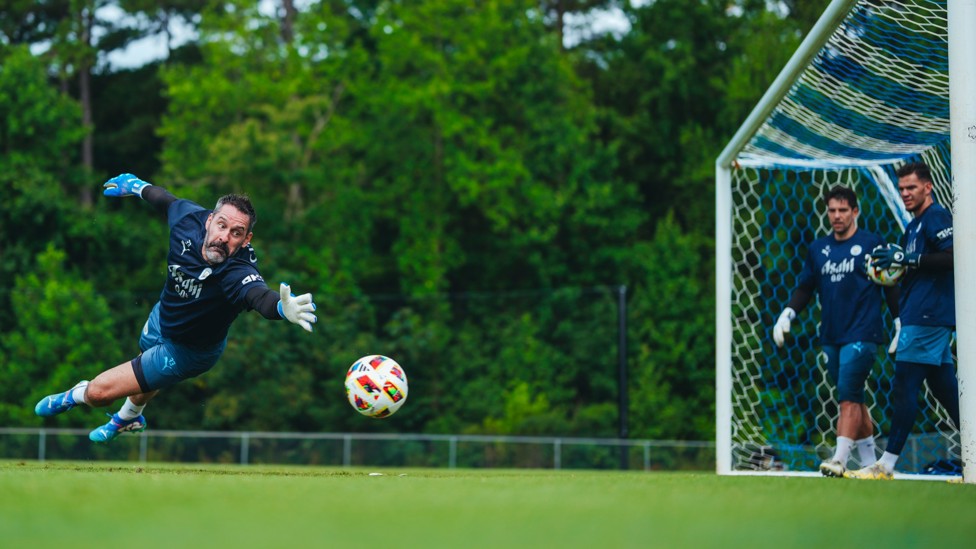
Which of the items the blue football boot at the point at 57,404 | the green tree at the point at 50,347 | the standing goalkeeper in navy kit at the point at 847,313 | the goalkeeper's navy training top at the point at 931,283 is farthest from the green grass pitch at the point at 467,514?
the green tree at the point at 50,347

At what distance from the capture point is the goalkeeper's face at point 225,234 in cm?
→ 757

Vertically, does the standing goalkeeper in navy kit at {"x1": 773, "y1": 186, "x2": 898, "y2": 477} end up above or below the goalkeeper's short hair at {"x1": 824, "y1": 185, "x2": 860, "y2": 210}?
below

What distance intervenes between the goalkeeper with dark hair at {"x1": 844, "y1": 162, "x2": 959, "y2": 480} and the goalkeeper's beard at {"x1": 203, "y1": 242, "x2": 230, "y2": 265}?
14.1ft

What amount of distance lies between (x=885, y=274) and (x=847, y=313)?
717 mm

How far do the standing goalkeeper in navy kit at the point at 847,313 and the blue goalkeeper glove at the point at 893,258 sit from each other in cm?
68

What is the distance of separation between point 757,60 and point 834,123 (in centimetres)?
2236

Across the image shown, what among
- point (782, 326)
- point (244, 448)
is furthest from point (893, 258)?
point (244, 448)

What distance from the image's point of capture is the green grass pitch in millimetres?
3469

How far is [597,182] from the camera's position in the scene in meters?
32.8

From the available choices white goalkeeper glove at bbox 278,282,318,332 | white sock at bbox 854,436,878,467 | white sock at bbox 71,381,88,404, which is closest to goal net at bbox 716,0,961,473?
white sock at bbox 854,436,878,467

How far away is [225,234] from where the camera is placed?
7.58m

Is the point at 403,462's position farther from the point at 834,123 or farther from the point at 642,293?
the point at 834,123

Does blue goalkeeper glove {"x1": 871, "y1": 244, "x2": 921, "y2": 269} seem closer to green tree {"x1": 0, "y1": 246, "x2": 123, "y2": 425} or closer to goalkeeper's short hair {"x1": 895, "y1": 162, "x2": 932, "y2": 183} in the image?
goalkeeper's short hair {"x1": 895, "y1": 162, "x2": 932, "y2": 183}

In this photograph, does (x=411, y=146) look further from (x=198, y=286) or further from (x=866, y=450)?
(x=198, y=286)
